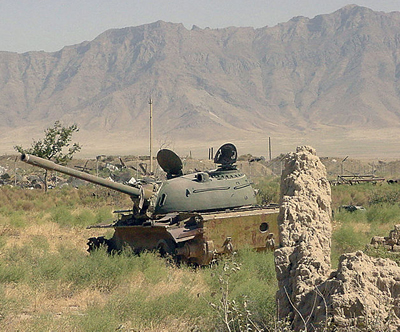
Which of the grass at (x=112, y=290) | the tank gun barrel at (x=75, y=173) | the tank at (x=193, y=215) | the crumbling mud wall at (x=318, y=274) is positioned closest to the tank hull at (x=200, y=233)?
the tank at (x=193, y=215)

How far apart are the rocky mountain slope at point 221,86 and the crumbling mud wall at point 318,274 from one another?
280 ft

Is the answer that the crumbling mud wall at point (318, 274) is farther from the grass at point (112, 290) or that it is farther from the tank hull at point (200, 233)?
the tank hull at point (200, 233)

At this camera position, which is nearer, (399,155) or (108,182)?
(108,182)

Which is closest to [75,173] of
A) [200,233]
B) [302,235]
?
[200,233]

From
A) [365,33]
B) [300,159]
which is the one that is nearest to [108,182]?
[300,159]

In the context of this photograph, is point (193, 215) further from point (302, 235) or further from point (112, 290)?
point (302, 235)

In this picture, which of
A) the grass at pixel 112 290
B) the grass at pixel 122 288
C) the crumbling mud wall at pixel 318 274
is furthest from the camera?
the grass at pixel 112 290

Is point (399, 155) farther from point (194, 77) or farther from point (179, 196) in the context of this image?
point (179, 196)

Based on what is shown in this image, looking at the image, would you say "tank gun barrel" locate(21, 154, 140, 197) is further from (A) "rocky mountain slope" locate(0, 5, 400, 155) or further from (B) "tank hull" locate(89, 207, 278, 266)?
(A) "rocky mountain slope" locate(0, 5, 400, 155)

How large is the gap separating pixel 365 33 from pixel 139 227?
163 meters

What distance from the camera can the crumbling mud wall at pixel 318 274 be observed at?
6688 millimetres

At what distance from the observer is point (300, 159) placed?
9133 millimetres

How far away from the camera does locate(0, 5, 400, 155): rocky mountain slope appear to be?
123638mm

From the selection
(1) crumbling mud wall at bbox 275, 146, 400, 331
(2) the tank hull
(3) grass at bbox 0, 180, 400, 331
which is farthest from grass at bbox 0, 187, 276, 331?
(1) crumbling mud wall at bbox 275, 146, 400, 331
